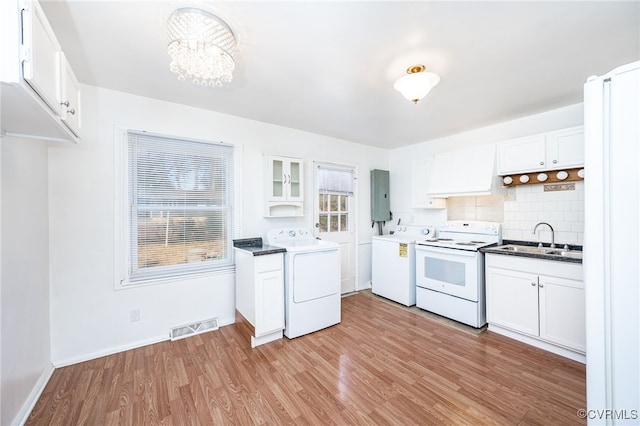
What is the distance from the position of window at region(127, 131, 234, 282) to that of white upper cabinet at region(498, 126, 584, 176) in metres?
3.27

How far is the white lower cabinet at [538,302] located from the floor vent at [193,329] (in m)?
3.06

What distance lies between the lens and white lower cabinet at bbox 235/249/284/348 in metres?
2.43

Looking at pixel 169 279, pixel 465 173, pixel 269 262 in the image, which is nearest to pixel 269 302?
pixel 269 262

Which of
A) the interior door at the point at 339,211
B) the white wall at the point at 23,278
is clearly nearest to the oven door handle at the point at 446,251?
the interior door at the point at 339,211

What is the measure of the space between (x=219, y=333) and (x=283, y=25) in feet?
9.41

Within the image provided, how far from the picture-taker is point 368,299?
377 centimetres

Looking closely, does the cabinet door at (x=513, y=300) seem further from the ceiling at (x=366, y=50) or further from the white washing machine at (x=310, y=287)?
the ceiling at (x=366, y=50)

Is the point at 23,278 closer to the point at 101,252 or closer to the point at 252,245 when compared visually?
the point at 101,252

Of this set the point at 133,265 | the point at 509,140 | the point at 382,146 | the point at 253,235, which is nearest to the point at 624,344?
the point at 509,140

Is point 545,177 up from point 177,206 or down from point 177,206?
up

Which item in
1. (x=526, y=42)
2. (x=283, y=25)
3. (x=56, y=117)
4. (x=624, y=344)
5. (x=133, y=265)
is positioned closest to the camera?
(x=624, y=344)

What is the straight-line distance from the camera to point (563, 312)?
2.24m

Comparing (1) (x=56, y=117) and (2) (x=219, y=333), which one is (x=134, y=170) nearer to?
(1) (x=56, y=117)

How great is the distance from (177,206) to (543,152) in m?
3.94
